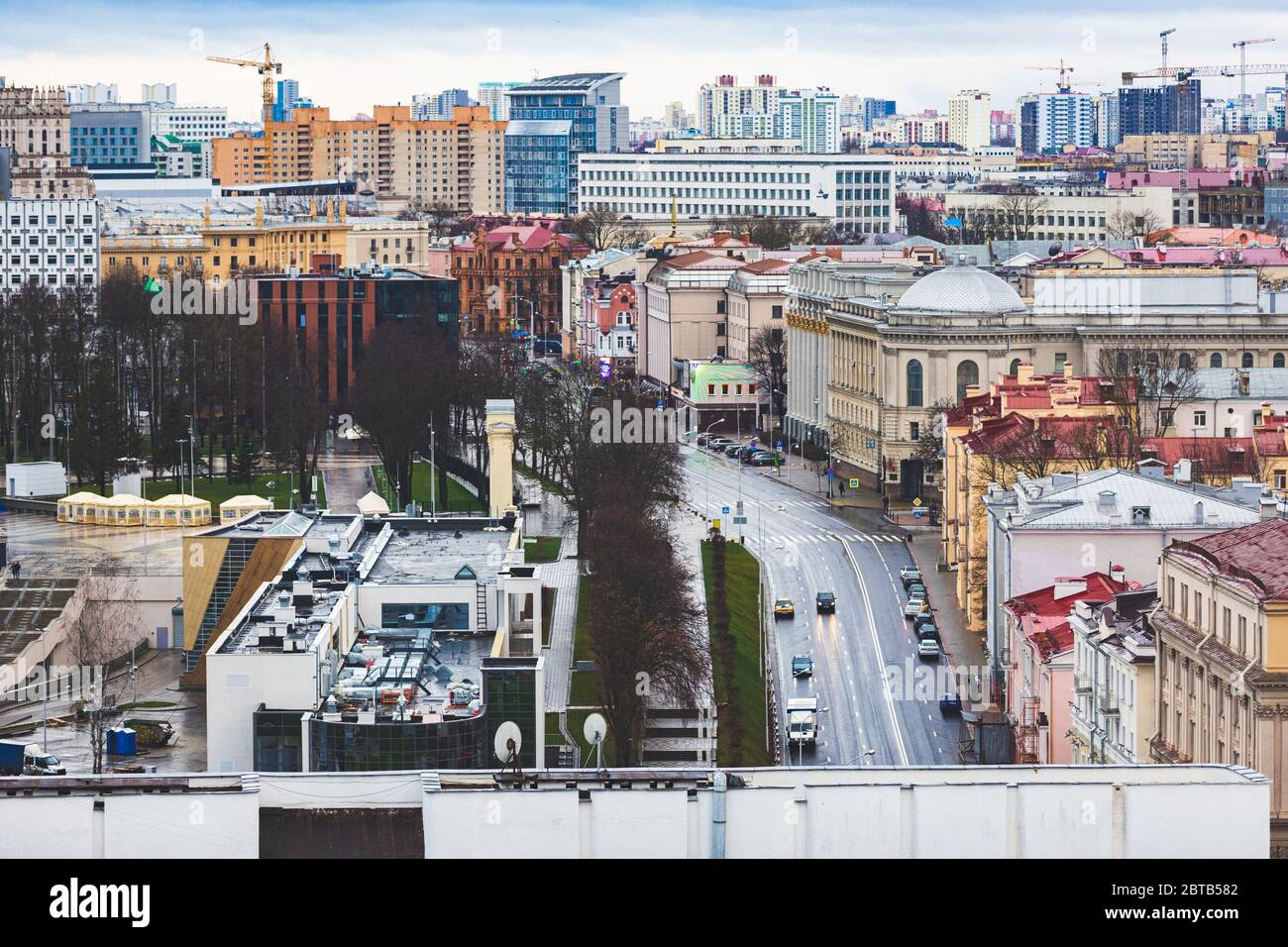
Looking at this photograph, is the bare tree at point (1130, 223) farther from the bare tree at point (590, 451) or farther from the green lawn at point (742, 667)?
the green lawn at point (742, 667)

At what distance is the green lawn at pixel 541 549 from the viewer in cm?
7462

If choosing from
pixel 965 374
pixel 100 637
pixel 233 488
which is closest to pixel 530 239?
pixel 965 374

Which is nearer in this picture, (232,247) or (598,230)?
(232,247)

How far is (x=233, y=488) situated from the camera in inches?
3487

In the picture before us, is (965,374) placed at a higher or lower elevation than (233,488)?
higher

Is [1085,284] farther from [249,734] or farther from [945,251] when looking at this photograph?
[249,734]

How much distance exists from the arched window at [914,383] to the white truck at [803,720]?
3680cm

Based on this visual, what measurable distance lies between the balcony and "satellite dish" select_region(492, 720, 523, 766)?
30.2ft

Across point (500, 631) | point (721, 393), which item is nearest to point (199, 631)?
point (500, 631)

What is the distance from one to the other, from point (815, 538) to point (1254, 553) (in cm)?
3861

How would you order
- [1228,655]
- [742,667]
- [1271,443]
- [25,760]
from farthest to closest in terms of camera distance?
[1271,443] → [742,667] → [25,760] → [1228,655]

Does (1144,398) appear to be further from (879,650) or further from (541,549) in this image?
(541,549)

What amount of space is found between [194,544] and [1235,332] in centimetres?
4332

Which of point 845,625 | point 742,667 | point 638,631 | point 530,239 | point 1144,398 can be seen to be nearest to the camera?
point 638,631
